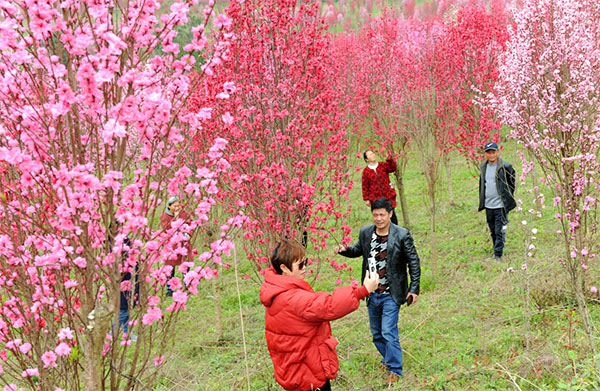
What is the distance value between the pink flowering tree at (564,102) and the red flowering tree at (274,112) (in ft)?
7.17

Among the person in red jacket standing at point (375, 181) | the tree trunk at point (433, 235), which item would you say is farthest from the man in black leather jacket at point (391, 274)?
the person in red jacket standing at point (375, 181)

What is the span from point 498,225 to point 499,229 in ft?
0.26

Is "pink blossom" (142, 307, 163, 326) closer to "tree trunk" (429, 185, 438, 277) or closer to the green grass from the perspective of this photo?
the green grass

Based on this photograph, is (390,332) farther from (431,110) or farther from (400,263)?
(431,110)

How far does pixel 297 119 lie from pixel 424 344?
307cm

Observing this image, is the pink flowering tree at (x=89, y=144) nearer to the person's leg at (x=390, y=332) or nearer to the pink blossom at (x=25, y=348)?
the pink blossom at (x=25, y=348)

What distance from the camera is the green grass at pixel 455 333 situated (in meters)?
4.05

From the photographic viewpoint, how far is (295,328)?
306cm

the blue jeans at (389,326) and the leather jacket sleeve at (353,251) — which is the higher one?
the leather jacket sleeve at (353,251)

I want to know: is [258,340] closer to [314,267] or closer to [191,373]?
[191,373]

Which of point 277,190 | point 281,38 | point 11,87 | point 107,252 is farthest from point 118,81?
point 281,38

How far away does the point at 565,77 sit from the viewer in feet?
14.4

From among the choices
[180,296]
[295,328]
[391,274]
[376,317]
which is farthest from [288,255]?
[376,317]

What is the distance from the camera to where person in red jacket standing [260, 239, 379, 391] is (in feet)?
9.94
